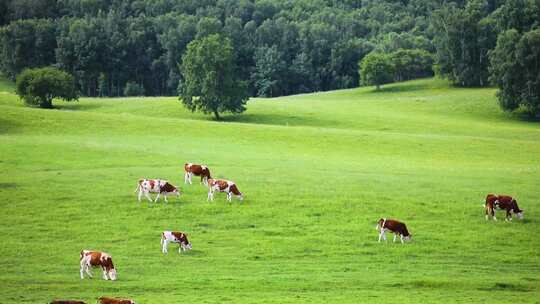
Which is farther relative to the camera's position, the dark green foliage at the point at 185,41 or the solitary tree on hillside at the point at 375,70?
the dark green foliage at the point at 185,41

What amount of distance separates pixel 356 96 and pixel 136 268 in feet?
304

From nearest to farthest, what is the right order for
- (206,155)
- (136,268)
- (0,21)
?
(136,268)
(206,155)
(0,21)

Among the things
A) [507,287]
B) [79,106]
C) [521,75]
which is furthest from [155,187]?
[521,75]

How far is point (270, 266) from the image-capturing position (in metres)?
28.1

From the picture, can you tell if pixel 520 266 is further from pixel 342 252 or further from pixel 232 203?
pixel 232 203

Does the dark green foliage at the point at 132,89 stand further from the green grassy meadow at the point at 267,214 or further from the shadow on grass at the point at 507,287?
the shadow on grass at the point at 507,287

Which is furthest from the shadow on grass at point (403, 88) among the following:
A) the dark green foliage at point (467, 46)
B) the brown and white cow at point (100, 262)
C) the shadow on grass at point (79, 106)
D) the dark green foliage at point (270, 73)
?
the brown and white cow at point (100, 262)

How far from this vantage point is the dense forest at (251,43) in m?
118

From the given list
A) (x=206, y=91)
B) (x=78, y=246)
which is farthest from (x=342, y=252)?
(x=206, y=91)

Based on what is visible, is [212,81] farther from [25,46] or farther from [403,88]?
[25,46]

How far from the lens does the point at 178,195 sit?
37719 millimetres

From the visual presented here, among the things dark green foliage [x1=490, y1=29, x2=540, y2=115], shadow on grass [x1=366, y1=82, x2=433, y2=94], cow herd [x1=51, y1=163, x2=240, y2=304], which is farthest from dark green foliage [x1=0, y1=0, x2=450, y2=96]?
cow herd [x1=51, y1=163, x2=240, y2=304]

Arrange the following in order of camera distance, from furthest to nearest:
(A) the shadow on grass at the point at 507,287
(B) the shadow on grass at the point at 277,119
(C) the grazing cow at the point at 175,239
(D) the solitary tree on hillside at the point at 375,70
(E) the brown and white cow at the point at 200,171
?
1. (D) the solitary tree on hillside at the point at 375,70
2. (B) the shadow on grass at the point at 277,119
3. (E) the brown and white cow at the point at 200,171
4. (C) the grazing cow at the point at 175,239
5. (A) the shadow on grass at the point at 507,287

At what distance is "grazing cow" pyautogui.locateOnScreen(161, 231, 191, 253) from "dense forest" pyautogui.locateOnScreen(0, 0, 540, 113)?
87.2 metres
